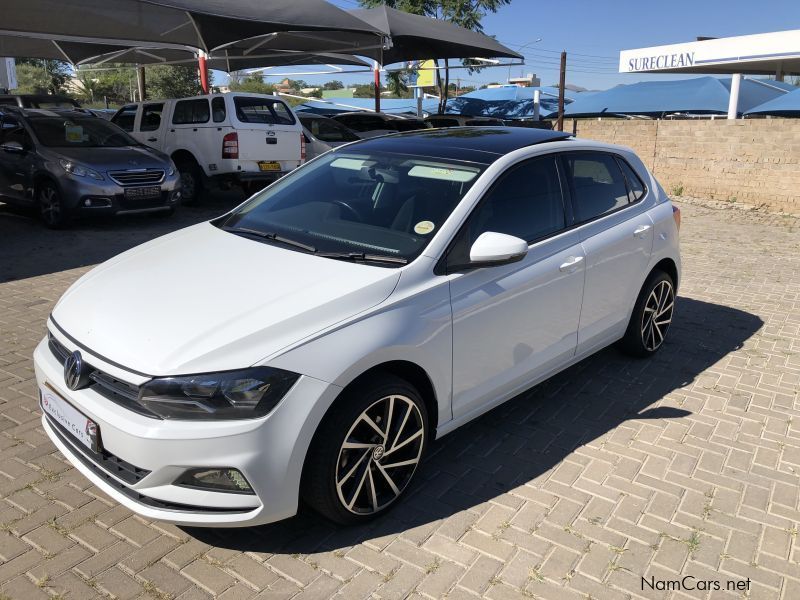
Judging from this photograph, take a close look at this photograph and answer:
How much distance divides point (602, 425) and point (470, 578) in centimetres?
170

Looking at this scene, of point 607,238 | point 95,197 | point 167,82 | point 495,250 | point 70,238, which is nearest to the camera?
point 495,250

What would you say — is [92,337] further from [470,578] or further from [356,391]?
[470,578]

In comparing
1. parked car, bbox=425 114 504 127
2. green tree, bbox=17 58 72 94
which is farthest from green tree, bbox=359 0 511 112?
green tree, bbox=17 58 72 94

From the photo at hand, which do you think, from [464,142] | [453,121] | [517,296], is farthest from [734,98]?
[517,296]

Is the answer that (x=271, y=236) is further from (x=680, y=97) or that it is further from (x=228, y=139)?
(x=680, y=97)

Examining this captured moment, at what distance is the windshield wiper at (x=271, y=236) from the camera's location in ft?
11.0

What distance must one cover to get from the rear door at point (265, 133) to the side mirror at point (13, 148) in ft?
10.5

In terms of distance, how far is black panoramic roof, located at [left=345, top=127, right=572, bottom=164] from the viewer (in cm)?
380

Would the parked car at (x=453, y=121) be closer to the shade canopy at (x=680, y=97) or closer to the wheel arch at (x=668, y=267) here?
the shade canopy at (x=680, y=97)

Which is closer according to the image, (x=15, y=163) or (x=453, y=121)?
(x=15, y=163)

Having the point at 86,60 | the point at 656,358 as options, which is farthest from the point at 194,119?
Answer: the point at 86,60

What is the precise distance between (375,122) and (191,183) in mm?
6817

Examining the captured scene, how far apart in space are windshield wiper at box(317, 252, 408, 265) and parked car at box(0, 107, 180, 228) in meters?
7.09

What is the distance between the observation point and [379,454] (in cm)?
298
